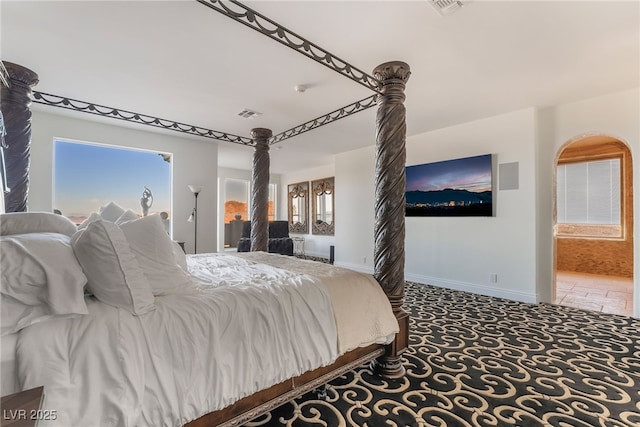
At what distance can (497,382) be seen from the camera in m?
1.97

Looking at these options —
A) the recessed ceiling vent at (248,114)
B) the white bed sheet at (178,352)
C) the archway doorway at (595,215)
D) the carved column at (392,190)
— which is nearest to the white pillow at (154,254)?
the white bed sheet at (178,352)

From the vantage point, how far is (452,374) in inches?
81.4

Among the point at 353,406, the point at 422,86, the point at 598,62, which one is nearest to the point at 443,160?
the point at 422,86

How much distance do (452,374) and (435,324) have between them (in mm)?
992

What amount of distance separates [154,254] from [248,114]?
2984mm

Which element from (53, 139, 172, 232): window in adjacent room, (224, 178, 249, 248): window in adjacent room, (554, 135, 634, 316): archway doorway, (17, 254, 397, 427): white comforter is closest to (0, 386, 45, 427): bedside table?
(17, 254, 397, 427): white comforter

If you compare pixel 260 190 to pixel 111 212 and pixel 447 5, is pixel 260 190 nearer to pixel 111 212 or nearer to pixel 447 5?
pixel 111 212

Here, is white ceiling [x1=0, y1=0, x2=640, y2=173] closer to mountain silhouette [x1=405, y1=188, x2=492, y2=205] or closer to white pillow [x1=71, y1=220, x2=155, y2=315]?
mountain silhouette [x1=405, y1=188, x2=492, y2=205]

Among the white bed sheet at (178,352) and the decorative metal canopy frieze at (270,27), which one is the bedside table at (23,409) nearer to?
the white bed sheet at (178,352)

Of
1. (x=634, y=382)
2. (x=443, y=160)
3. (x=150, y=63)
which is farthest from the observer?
(x=443, y=160)

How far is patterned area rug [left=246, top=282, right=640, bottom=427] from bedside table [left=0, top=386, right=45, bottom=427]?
3.66ft

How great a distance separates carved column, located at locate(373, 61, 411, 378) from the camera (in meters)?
2.13

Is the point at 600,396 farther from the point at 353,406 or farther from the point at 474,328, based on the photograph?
the point at 353,406

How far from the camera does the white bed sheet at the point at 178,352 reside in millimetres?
977
